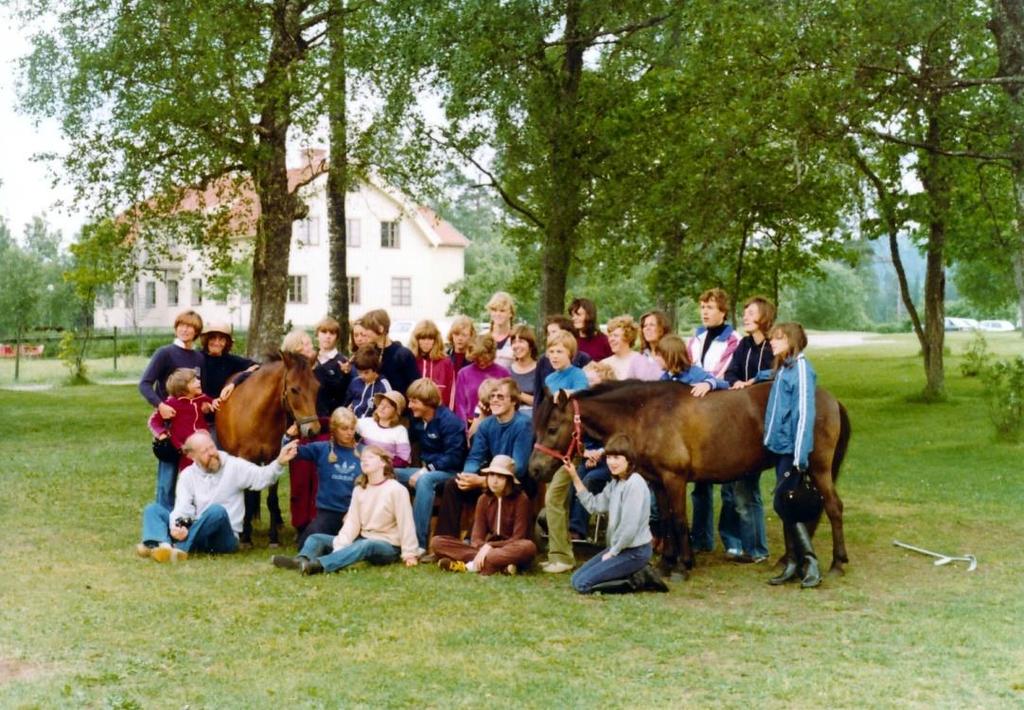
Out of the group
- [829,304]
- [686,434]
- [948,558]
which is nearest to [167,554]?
[686,434]

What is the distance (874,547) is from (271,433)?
4939 mm

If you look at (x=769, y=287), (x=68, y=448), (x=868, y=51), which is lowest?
(x=68, y=448)

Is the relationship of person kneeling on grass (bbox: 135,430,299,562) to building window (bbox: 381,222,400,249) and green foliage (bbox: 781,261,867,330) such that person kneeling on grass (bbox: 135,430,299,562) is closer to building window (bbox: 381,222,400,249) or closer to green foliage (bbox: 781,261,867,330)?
building window (bbox: 381,222,400,249)

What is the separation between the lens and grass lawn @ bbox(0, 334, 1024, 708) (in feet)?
17.5

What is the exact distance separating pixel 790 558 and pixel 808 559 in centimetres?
14

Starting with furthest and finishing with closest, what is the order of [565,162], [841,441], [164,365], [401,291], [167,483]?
[401,291], [565,162], [164,365], [167,483], [841,441]

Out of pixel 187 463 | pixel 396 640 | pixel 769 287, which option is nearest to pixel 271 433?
pixel 187 463

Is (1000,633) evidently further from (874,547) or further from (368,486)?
(368,486)

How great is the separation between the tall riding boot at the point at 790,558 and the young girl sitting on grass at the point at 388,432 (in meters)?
2.87

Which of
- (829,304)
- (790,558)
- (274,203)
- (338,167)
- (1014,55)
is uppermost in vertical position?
(1014,55)

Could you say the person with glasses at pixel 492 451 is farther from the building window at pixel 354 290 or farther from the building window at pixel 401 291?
the building window at pixel 401 291

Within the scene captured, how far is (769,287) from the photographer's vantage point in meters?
25.3

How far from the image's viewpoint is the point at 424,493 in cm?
855

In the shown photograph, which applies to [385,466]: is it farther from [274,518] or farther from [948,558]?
[948,558]
